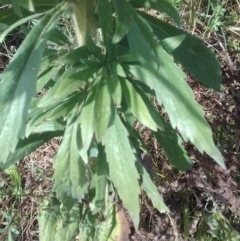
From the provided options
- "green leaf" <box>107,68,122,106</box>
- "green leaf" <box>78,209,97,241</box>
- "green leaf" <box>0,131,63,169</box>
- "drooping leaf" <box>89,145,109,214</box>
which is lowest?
"green leaf" <box>78,209,97,241</box>

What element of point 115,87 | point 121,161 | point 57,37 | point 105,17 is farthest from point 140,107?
point 57,37

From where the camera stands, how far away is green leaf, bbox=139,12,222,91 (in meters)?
1.98

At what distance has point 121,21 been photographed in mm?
1737

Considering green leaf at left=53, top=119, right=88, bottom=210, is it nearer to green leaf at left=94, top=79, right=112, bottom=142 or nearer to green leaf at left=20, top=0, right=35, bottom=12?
green leaf at left=94, top=79, right=112, bottom=142

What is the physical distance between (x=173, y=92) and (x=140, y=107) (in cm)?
11

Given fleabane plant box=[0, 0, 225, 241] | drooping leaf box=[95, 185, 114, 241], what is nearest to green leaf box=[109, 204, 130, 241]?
drooping leaf box=[95, 185, 114, 241]

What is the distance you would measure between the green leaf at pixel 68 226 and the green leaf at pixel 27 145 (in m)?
0.37

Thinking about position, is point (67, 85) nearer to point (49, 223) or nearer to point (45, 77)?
point (45, 77)

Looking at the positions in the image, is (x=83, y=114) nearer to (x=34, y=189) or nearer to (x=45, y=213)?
(x=45, y=213)

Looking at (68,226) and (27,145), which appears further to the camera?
(68,226)

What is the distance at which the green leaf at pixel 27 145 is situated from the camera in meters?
2.09

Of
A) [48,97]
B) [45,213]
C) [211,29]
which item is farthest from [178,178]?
[48,97]

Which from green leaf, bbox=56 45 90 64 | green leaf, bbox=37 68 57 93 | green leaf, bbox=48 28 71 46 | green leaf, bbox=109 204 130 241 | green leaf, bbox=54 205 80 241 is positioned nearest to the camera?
green leaf, bbox=56 45 90 64

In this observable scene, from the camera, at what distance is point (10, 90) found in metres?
1.70
